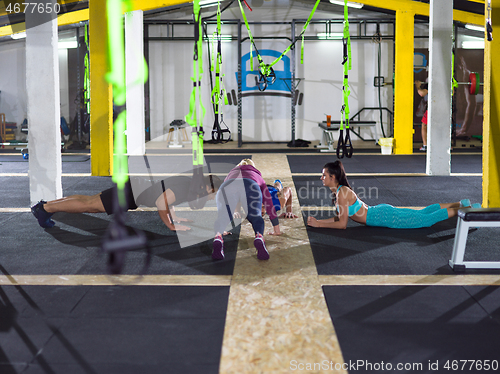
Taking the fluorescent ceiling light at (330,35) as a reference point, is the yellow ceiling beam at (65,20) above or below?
below

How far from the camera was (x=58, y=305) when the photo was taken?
9.49 ft

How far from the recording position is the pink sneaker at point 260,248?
12.2 feet

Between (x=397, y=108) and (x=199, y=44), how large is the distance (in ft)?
26.5

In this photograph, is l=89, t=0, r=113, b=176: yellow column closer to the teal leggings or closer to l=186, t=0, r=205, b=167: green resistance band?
l=186, t=0, r=205, b=167: green resistance band

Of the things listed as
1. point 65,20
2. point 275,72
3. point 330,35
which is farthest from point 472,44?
point 65,20

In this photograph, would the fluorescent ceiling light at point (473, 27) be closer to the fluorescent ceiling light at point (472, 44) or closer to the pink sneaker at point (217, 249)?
the fluorescent ceiling light at point (472, 44)

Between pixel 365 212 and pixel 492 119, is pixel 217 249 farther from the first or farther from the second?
pixel 492 119

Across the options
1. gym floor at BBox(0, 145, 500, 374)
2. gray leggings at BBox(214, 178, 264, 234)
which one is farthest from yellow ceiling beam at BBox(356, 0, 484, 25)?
gray leggings at BBox(214, 178, 264, 234)

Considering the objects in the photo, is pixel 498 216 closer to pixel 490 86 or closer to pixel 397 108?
pixel 490 86

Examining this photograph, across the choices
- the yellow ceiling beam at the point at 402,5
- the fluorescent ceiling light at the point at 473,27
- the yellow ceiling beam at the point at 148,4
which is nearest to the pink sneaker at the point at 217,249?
the yellow ceiling beam at the point at 148,4

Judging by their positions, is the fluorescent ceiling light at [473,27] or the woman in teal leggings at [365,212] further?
the fluorescent ceiling light at [473,27]

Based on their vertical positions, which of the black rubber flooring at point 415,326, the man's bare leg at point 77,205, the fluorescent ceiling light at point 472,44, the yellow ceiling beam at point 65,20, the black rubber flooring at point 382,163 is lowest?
the black rubber flooring at point 415,326

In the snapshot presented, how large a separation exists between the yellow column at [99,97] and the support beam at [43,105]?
2.31 meters

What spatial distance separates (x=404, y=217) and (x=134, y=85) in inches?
315
